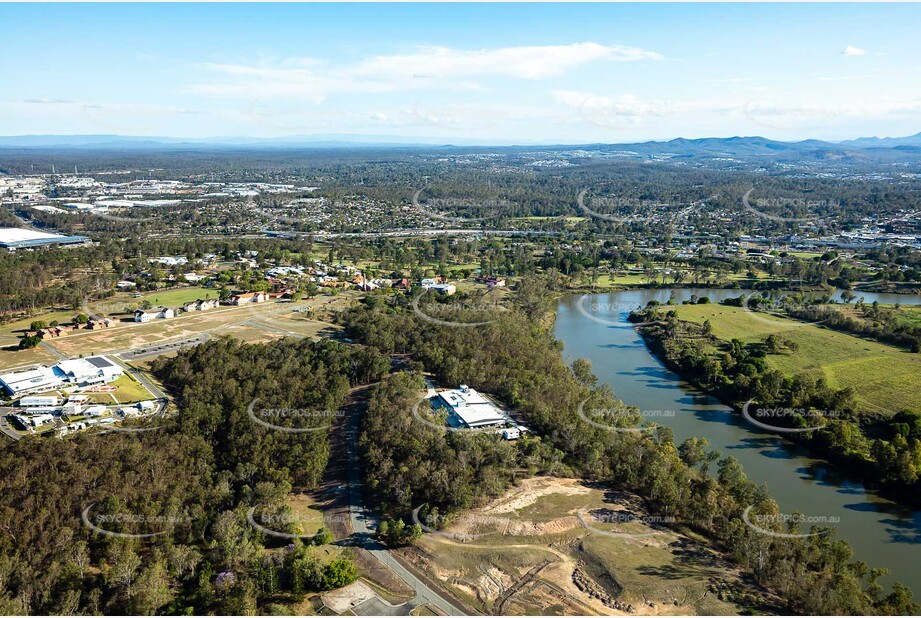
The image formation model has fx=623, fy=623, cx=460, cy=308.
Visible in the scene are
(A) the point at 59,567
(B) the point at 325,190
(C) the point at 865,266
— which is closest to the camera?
(A) the point at 59,567

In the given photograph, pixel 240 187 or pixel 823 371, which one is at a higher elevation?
pixel 240 187

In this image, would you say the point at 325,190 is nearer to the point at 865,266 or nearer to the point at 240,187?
the point at 240,187

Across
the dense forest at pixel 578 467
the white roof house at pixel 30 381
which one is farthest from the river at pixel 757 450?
the white roof house at pixel 30 381

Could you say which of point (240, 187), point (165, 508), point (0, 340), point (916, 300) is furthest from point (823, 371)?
point (240, 187)

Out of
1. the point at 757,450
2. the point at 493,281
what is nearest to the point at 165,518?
the point at 757,450

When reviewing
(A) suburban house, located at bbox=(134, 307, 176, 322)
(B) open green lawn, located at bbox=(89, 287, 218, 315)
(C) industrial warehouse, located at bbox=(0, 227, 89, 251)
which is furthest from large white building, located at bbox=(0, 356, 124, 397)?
(C) industrial warehouse, located at bbox=(0, 227, 89, 251)
